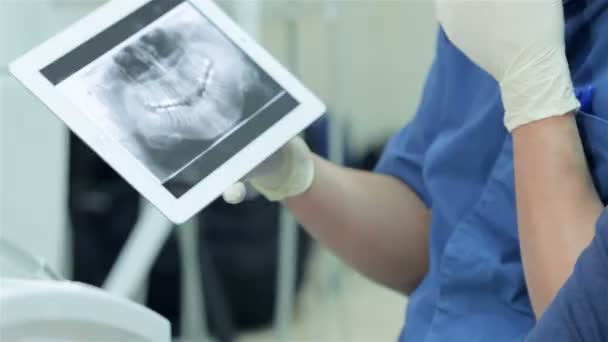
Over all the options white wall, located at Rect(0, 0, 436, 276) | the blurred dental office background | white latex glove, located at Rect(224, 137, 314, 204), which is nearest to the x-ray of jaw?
white latex glove, located at Rect(224, 137, 314, 204)

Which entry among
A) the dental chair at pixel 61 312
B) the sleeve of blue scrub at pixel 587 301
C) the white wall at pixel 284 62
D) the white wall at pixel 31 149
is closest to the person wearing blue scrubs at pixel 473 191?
the sleeve of blue scrub at pixel 587 301

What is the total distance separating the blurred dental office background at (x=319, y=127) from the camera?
158 centimetres

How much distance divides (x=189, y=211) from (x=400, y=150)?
35 cm

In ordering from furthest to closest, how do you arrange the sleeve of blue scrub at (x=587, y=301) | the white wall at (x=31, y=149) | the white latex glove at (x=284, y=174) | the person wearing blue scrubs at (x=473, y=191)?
the white wall at (x=31, y=149), the white latex glove at (x=284, y=174), the person wearing blue scrubs at (x=473, y=191), the sleeve of blue scrub at (x=587, y=301)

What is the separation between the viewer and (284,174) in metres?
0.96

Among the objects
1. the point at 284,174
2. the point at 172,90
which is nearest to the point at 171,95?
the point at 172,90

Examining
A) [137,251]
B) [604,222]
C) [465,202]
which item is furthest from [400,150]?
[137,251]

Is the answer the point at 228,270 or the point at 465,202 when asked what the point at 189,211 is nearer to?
the point at 465,202

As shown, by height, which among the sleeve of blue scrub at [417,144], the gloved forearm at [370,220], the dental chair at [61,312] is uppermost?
the dental chair at [61,312]

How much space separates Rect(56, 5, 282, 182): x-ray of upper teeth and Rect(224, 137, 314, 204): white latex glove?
0.40 feet

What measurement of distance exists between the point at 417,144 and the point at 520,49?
23 centimetres

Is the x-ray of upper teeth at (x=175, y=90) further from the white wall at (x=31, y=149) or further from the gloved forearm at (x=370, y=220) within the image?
the white wall at (x=31, y=149)

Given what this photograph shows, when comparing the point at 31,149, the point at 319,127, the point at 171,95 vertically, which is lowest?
the point at 319,127

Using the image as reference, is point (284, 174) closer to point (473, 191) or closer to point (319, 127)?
point (473, 191)
